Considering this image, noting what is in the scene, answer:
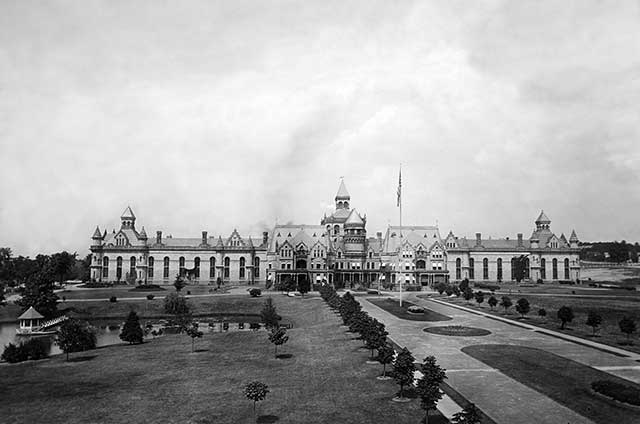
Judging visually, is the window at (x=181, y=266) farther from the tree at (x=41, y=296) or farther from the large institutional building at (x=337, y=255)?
the tree at (x=41, y=296)

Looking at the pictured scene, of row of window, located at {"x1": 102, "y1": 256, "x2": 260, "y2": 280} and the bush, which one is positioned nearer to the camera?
the bush

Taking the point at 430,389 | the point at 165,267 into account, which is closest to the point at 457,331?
the point at 430,389

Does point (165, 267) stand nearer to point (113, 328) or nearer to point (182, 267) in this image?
point (182, 267)

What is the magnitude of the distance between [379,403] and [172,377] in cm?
1815

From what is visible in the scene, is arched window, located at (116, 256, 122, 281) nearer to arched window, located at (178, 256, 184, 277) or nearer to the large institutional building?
the large institutional building

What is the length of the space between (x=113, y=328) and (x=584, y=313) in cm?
6909

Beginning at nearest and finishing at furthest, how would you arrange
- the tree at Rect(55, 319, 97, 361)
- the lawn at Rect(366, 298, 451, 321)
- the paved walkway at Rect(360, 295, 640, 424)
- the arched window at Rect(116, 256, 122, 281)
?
the paved walkway at Rect(360, 295, 640, 424) → the tree at Rect(55, 319, 97, 361) → the lawn at Rect(366, 298, 451, 321) → the arched window at Rect(116, 256, 122, 281)

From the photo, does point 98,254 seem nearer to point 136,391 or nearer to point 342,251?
point 342,251

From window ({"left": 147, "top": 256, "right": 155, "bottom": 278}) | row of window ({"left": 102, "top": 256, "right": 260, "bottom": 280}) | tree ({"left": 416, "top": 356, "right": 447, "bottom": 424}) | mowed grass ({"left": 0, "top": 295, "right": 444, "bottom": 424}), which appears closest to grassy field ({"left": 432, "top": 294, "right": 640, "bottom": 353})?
mowed grass ({"left": 0, "top": 295, "right": 444, "bottom": 424})

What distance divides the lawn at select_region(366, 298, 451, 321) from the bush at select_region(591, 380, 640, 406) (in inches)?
1408

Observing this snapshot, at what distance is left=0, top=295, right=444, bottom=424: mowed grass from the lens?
30031mm

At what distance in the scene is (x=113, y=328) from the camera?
2958 inches

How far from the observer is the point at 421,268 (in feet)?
439

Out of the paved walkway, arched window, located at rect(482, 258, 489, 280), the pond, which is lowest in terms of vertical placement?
the pond
